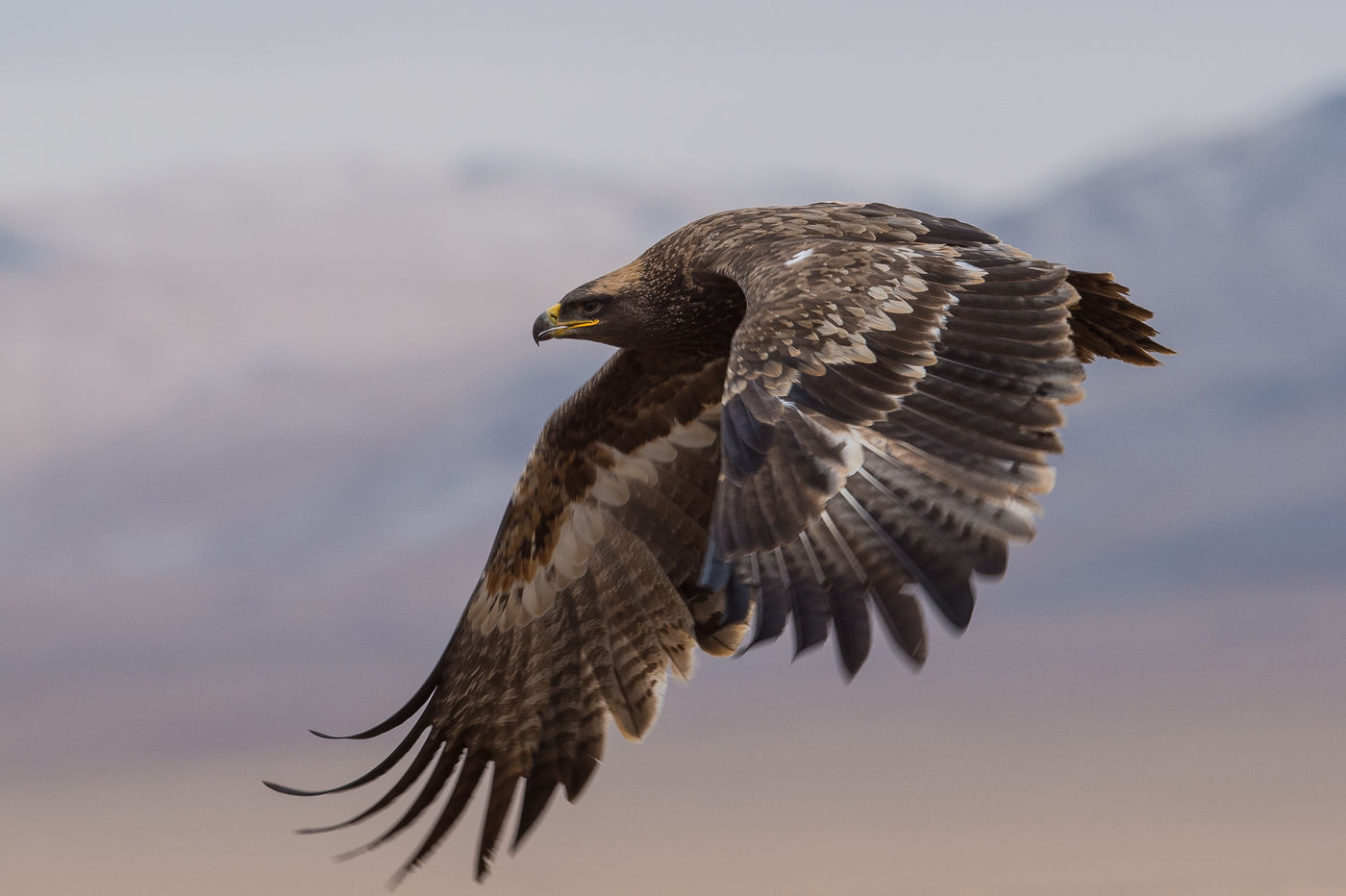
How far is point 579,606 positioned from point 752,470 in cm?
342

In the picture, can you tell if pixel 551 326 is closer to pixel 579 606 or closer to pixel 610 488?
pixel 610 488

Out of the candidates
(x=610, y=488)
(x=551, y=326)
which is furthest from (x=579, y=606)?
(x=551, y=326)

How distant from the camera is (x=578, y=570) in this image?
9.38m

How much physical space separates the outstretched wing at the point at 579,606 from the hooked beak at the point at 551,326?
0.36 meters

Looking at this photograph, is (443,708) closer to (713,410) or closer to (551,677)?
(551,677)

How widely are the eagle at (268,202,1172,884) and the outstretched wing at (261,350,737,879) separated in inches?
0.5

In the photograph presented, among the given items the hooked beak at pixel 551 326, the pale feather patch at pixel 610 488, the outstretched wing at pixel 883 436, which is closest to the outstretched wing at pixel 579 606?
the pale feather patch at pixel 610 488

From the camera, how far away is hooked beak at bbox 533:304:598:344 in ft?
30.1

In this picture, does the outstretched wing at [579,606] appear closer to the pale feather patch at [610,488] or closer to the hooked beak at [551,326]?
the pale feather patch at [610,488]

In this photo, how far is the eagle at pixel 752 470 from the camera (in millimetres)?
5887

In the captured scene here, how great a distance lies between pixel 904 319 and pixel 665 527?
2885 mm

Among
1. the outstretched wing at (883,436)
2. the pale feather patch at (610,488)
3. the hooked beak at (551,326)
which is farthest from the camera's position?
the pale feather patch at (610,488)

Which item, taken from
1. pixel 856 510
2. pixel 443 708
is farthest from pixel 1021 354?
pixel 443 708

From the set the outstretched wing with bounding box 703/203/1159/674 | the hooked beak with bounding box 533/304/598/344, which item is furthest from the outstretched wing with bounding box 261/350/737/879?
the outstretched wing with bounding box 703/203/1159/674
